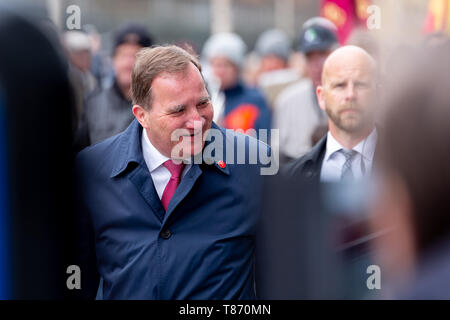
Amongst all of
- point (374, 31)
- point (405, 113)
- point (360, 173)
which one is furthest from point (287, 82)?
point (405, 113)

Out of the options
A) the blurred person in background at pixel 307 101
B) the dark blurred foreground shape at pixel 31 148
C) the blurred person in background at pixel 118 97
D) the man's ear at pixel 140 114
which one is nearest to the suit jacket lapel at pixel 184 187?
the man's ear at pixel 140 114

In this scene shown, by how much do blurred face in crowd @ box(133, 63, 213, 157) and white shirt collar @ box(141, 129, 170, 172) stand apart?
1.6 inches

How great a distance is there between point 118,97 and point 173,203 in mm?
1722

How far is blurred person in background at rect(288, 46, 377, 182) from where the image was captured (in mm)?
2279

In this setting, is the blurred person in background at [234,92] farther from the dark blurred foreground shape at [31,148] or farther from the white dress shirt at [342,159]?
the dark blurred foreground shape at [31,148]

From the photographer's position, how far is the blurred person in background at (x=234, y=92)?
→ 4.96 meters

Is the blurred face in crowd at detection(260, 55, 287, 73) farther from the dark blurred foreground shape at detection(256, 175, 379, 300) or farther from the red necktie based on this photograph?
the dark blurred foreground shape at detection(256, 175, 379, 300)

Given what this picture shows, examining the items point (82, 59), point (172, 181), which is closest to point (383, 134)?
point (172, 181)

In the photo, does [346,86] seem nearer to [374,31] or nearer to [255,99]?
[374,31]

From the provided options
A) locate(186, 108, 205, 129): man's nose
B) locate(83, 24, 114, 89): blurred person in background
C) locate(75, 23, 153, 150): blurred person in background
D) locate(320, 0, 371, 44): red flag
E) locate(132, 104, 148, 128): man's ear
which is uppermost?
locate(83, 24, 114, 89): blurred person in background

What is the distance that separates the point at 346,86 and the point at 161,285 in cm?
86

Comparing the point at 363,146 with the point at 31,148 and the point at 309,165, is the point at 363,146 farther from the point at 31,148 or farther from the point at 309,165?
the point at 31,148

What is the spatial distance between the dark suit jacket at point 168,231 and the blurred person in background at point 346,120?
22cm

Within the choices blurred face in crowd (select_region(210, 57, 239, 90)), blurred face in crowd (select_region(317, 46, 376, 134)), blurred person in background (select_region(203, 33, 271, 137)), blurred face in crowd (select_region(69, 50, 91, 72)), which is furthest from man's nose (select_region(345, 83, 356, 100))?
blurred face in crowd (select_region(210, 57, 239, 90))
